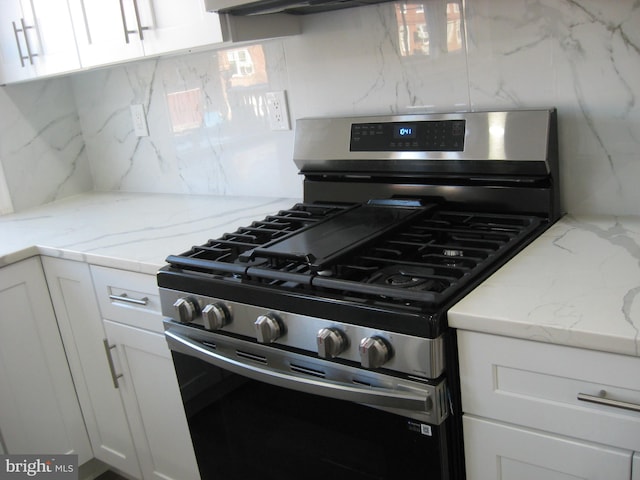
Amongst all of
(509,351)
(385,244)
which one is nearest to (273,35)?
(385,244)

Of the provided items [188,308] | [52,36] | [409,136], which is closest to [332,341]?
[188,308]

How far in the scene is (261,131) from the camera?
83.3 inches

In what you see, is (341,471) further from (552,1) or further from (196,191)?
(196,191)

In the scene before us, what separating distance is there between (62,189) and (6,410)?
99cm

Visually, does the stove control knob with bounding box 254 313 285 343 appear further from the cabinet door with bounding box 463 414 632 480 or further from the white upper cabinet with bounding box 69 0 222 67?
the white upper cabinet with bounding box 69 0 222 67

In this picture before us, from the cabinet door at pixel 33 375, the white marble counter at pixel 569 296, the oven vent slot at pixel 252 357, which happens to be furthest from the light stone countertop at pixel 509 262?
the oven vent slot at pixel 252 357

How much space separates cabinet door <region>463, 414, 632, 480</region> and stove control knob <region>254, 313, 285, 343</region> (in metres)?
0.39

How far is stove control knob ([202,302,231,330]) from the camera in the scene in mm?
1414

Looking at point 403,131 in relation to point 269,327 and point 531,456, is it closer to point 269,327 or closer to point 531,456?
point 269,327

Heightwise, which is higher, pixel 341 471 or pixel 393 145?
pixel 393 145

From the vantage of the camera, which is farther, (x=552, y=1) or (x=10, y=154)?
(x=10, y=154)

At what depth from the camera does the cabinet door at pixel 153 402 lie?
5.99ft

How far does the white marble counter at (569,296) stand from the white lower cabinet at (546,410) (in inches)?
1.5

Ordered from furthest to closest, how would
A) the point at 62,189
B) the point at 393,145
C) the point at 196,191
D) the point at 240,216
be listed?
the point at 62,189, the point at 196,191, the point at 240,216, the point at 393,145
